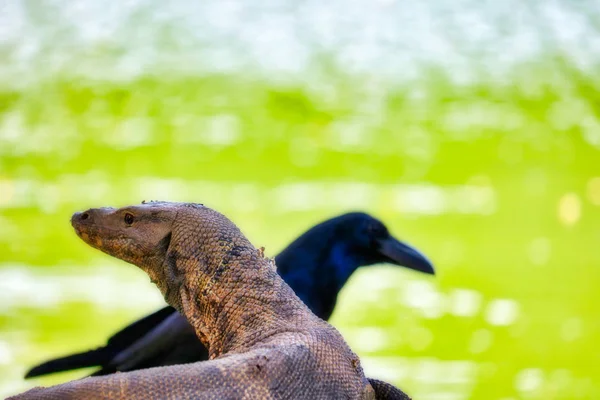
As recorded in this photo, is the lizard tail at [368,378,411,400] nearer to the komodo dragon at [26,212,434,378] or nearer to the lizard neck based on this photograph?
the lizard neck

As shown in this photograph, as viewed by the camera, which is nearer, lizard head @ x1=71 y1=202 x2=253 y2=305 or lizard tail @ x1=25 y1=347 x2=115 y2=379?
lizard head @ x1=71 y1=202 x2=253 y2=305

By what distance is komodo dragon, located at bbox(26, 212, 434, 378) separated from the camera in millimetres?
2717

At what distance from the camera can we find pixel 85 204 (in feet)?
19.5

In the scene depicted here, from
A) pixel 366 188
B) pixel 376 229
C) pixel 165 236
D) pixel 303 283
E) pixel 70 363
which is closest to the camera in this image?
pixel 165 236

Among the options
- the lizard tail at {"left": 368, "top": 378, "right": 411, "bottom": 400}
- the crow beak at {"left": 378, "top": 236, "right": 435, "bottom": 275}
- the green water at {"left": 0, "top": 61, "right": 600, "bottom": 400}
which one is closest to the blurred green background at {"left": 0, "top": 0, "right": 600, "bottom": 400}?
the green water at {"left": 0, "top": 61, "right": 600, "bottom": 400}

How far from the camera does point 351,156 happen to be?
6.45m

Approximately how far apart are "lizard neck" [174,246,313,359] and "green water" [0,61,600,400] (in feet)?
11.6

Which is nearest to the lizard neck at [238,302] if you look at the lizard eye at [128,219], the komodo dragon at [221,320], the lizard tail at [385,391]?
the komodo dragon at [221,320]

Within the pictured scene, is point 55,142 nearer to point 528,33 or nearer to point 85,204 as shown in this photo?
point 85,204

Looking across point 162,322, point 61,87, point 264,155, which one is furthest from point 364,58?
point 162,322

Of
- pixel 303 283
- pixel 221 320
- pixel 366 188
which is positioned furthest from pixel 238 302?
pixel 366 188

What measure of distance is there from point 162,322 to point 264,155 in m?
3.48

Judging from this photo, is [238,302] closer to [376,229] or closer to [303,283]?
[303,283]

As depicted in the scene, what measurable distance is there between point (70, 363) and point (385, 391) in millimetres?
1105
